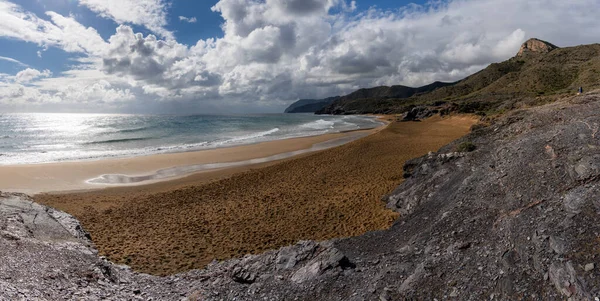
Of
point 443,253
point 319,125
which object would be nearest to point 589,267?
point 443,253

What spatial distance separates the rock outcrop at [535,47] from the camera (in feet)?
446

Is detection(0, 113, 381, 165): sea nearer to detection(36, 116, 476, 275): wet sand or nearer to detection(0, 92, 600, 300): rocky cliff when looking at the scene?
detection(36, 116, 476, 275): wet sand

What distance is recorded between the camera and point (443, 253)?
251 inches

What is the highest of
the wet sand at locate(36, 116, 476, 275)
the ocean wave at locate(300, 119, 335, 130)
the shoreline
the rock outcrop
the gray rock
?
the rock outcrop

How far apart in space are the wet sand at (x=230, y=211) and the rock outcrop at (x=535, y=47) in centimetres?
15899

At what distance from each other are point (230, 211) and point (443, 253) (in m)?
10.1

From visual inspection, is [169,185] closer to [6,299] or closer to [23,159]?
[6,299]

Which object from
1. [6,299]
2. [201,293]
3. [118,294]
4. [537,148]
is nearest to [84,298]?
[118,294]

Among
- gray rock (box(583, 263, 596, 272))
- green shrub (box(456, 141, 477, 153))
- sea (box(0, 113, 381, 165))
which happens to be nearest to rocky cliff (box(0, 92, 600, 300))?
gray rock (box(583, 263, 596, 272))

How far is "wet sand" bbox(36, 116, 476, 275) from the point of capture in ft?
34.7

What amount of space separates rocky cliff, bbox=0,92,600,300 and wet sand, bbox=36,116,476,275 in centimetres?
152

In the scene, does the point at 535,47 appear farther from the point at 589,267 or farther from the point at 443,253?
the point at 589,267

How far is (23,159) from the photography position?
30500mm

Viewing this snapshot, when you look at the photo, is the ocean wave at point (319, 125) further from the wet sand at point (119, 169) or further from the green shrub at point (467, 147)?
the green shrub at point (467, 147)
